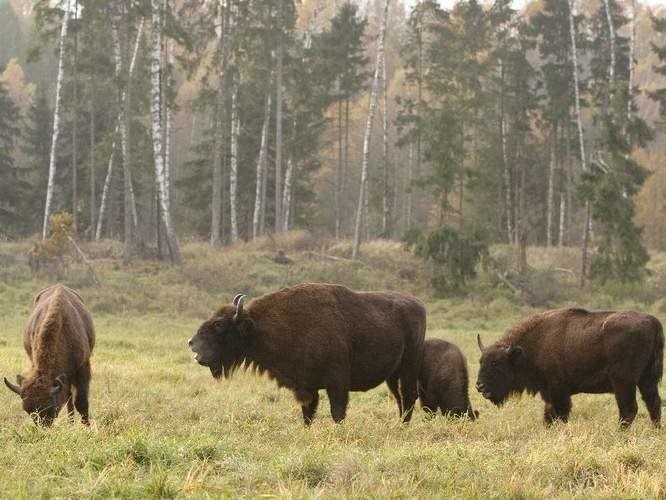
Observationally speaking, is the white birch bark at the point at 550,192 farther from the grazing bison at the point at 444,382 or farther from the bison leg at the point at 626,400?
the bison leg at the point at 626,400

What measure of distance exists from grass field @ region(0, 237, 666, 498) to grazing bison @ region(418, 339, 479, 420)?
19.1 inches

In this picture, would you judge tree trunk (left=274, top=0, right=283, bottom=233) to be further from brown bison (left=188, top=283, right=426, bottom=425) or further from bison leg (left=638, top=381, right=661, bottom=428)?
bison leg (left=638, top=381, right=661, bottom=428)

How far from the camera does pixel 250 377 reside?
31.7 feet

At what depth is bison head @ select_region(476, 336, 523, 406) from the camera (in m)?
10.2

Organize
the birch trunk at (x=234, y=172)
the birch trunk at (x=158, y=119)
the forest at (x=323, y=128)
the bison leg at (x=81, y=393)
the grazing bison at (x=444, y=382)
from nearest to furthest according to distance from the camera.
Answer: the bison leg at (x=81, y=393) < the grazing bison at (x=444, y=382) < the birch trunk at (x=158, y=119) < the forest at (x=323, y=128) < the birch trunk at (x=234, y=172)

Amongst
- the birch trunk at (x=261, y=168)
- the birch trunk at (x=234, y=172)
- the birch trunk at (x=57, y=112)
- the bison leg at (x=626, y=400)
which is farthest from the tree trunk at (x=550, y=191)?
the bison leg at (x=626, y=400)

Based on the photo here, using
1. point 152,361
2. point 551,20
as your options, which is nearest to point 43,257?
point 152,361

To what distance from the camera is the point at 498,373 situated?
33.4 feet

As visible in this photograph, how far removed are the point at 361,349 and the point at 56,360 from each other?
135 inches

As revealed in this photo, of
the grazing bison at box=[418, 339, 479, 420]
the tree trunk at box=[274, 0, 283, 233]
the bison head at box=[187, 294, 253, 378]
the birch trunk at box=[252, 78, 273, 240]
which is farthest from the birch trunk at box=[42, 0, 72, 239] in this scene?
the bison head at box=[187, 294, 253, 378]

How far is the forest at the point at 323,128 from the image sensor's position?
28.3 meters

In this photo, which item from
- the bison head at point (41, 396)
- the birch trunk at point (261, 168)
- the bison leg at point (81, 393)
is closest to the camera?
the bison head at point (41, 396)

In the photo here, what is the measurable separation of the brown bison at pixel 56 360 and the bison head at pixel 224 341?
1269 millimetres

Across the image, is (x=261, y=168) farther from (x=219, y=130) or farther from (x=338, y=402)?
(x=338, y=402)
